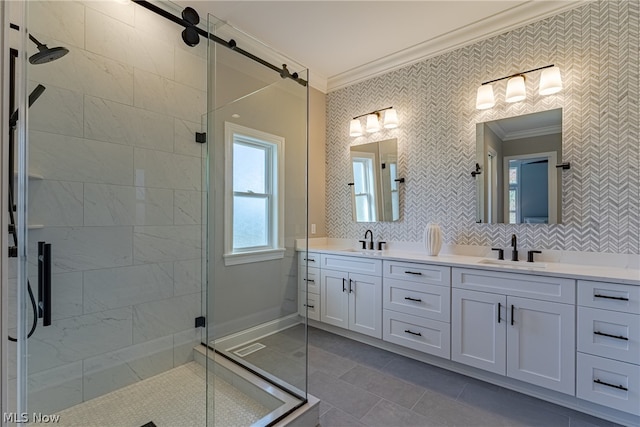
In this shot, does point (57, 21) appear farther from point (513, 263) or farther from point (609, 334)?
point (609, 334)

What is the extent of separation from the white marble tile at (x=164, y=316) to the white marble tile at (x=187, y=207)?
2.09 ft

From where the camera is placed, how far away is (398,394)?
1.99 meters

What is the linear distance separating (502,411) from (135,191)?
2.87 m

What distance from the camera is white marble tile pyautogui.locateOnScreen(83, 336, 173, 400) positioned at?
1902 millimetres

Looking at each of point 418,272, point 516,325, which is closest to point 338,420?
point 418,272

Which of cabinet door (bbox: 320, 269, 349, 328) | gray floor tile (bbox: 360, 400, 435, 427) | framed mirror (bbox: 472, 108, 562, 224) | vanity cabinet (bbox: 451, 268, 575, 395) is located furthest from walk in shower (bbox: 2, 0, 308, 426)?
framed mirror (bbox: 472, 108, 562, 224)

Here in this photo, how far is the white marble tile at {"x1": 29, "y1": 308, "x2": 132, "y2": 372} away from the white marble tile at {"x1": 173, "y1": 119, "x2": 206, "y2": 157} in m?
1.29

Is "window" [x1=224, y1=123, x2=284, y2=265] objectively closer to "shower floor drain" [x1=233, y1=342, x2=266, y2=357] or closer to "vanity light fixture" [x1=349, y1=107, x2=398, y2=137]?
"shower floor drain" [x1=233, y1=342, x2=266, y2=357]

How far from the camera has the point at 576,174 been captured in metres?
2.20

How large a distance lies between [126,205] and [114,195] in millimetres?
101

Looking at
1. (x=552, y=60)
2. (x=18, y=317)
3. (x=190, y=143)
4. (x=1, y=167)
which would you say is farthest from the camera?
(x=190, y=143)

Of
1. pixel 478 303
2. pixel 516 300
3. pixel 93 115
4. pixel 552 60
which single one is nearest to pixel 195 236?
pixel 93 115

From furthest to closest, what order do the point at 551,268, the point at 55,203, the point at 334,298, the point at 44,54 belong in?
the point at 334,298 < the point at 551,268 < the point at 55,203 < the point at 44,54

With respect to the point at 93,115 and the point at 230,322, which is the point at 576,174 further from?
the point at 93,115
